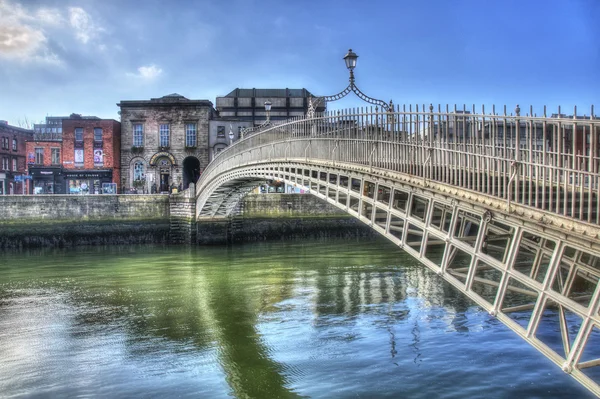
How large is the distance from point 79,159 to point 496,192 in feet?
151

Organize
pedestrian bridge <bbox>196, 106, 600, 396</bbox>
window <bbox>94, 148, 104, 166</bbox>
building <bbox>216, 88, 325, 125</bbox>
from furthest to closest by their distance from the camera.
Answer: building <bbox>216, 88, 325, 125</bbox>, window <bbox>94, 148, 104, 166</bbox>, pedestrian bridge <bbox>196, 106, 600, 396</bbox>

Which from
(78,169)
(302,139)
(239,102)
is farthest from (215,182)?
(239,102)

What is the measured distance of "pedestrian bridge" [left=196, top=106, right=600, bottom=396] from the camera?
7.36m

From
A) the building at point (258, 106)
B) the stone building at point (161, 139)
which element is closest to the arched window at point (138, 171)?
the stone building at point (161, 139)

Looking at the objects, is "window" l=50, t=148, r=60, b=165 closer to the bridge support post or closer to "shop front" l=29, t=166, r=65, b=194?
"shop front" l=29, t=166, r=65, b=194

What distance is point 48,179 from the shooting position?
49.9 meters

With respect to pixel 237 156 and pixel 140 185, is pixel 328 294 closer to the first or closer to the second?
pixel 237 156

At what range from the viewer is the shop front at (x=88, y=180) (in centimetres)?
4994

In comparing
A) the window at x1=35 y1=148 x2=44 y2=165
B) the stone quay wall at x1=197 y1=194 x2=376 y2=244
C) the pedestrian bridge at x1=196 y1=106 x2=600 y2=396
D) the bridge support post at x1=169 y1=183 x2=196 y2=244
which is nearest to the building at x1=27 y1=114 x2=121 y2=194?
the window at x1=35 y1=148 x2=44 y2=165

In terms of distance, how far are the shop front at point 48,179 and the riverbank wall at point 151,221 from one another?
14.8 meters

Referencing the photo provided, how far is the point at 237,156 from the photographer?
2623cm

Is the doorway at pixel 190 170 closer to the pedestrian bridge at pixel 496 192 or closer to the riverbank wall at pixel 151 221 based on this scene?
the riverbank wall at pixel 151 221

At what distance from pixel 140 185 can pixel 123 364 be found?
39059 mm

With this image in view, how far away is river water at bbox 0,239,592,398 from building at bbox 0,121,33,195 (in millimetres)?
36776
